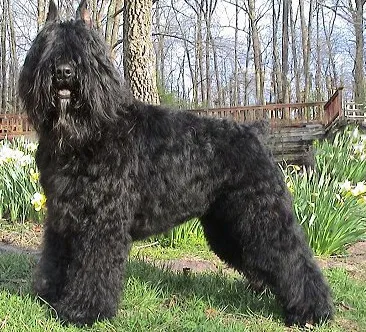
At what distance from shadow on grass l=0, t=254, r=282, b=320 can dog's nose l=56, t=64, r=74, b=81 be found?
160 cm

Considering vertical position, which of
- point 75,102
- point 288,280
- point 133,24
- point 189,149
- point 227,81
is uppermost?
point 227,81

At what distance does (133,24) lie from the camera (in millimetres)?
6988

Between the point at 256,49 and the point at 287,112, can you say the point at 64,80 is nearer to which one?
the point at 287,112

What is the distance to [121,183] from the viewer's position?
10.1 feet

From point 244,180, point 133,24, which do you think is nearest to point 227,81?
point 133,24

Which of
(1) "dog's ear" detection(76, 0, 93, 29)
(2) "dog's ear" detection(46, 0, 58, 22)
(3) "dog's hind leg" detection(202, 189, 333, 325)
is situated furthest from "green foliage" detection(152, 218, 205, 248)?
(2) "dog's ear" detection(46, 0, 58, 22)

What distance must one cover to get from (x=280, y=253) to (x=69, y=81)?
1.80 metres

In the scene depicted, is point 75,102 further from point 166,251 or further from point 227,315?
point 166,251

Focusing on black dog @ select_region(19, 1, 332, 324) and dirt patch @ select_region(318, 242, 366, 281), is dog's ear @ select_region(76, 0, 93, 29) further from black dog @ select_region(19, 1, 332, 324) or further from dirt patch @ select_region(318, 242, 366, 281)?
dirt patch @ select_region(318, 242, 366, 281)

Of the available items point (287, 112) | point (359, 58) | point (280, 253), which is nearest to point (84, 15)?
point (280, 253)

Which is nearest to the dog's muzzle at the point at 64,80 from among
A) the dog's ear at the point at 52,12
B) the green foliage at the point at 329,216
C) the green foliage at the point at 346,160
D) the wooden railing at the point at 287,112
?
the dog's ear at the point at 52,12

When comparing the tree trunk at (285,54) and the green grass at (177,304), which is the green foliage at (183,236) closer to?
the green grass at (177,304)

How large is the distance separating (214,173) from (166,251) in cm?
226

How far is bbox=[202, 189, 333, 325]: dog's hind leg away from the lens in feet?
11.0
